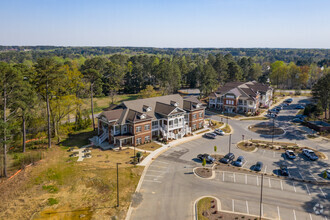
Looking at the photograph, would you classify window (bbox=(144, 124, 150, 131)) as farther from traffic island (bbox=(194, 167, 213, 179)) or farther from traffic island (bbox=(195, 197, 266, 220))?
→ traffic island (bbox=(195, 197, 266, 220))

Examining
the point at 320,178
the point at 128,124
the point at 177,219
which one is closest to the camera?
the point at 177,219

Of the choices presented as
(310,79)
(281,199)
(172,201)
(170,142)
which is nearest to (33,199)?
(172,201)

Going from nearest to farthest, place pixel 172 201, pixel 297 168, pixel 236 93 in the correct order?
pixel 172 201 → pixel 297 168 → pixel 236 93

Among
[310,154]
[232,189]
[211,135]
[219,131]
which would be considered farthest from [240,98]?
[232,189]

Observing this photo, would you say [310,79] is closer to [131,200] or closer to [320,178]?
[320,178]

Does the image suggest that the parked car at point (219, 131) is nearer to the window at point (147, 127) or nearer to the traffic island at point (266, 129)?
the traffic island at point (266, 129)

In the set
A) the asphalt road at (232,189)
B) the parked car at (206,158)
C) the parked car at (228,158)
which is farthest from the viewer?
the parked car at (206,158)

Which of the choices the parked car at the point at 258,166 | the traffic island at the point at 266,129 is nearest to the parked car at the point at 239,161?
the parked car at the point at 258,166
